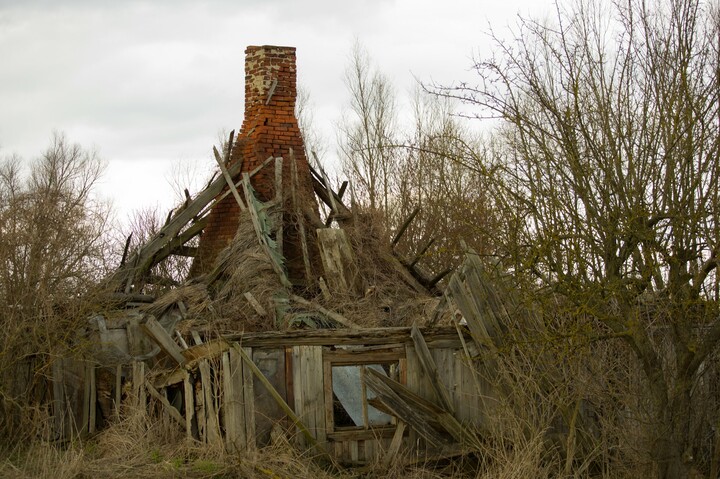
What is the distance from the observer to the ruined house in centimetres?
1070

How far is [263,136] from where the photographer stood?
50.8 ft

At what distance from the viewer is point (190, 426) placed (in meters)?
11.2

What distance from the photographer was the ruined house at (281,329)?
10.7 metres

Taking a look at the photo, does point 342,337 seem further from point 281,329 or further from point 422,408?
point 281,329

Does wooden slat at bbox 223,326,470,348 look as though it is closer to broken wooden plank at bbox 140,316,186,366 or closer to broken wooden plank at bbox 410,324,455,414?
broken wooden plank at bbox 410,324,455,414

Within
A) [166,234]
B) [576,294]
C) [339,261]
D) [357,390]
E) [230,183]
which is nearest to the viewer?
[576,294]

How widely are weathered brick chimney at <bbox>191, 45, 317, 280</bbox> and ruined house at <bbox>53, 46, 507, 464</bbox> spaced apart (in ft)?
0.08

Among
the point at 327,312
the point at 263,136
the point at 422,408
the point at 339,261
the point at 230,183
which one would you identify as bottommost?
the point at 422,408

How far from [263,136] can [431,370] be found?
6.33 metres

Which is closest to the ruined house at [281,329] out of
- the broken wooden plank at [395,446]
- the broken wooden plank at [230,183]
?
the broken wooden plank at [395,446]

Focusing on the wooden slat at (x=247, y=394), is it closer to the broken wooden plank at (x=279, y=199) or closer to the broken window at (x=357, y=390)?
the broken window at (x=357, y=390)

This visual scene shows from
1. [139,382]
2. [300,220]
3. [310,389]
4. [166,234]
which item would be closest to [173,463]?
[310,389]

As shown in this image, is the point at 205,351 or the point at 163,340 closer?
the point at 205,351

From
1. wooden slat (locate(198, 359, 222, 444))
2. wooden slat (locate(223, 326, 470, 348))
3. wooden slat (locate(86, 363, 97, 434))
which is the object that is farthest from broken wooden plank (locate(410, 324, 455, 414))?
wooden slat (locate(86, 363, 97, 434))
